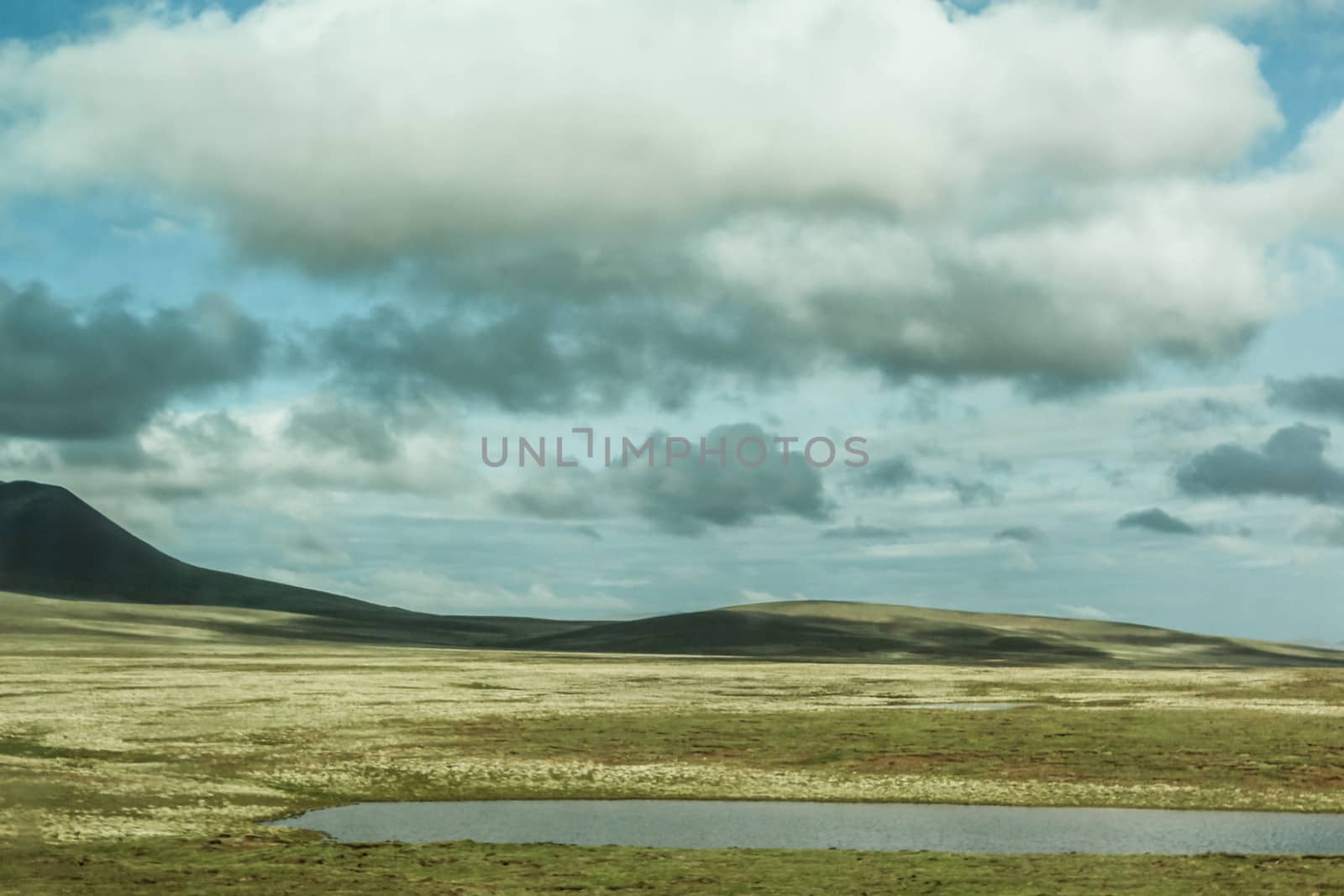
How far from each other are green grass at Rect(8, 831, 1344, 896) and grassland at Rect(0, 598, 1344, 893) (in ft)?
0.42

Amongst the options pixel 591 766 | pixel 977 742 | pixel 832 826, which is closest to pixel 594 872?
pixel 832 826

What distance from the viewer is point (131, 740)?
63031 mm

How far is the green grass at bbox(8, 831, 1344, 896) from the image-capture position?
109 ft


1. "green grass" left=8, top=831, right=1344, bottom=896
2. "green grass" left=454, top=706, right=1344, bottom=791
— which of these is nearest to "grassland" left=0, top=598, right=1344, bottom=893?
"green grass" left=8, top=831, right=1344, bottom=896

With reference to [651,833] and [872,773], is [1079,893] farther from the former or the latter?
[872,773]

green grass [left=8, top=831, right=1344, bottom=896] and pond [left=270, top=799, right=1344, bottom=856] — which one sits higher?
green grass [left=8, top=831, right=1344, bottom=896]

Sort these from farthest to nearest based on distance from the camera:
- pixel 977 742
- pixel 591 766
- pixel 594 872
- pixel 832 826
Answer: pixel 977 742
pixel 591 766
pixel 832 826
pixel 594 872

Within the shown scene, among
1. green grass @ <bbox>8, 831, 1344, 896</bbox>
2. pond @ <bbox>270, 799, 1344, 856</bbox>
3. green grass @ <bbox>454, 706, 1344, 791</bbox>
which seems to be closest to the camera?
green grass @ <bbox>8, 831, 1344, 896</bbox>

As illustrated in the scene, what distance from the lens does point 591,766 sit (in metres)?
59.0

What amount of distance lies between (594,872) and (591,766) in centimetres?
2346

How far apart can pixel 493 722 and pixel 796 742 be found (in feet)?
60.5

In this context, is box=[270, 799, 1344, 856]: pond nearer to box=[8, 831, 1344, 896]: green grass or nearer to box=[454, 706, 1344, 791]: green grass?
box=[8, 831, 1344, 896]: green grass

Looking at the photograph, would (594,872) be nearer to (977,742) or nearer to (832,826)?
(832,826)


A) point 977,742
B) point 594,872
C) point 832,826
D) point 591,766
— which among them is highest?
point 977,742
